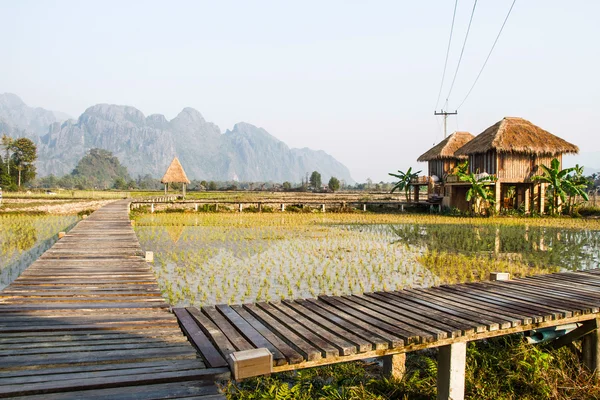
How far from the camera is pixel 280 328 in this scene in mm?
3592

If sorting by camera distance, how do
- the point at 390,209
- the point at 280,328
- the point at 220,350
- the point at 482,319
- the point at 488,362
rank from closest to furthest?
1. the point at 220,350
2. the point at 280,328
3. the point at 482,319
4. the point at 488,362
5. the point at 390,209

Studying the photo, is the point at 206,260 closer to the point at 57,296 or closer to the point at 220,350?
the point at 57,296

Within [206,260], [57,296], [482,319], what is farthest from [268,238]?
[482,319]

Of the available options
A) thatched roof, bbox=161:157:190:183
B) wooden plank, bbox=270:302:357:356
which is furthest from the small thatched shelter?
wooden plank, bbox=270:302:357:356

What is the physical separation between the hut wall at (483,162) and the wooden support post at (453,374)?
2047 cm

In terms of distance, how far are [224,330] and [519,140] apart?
2215 cm

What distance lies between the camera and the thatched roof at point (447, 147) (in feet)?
91.2

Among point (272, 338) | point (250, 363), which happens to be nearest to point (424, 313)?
point (272, 338)

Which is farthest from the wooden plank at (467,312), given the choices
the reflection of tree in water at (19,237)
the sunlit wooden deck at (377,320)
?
the reflection of tree in water at (19,237)

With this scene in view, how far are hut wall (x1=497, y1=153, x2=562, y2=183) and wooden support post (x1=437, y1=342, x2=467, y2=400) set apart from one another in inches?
809

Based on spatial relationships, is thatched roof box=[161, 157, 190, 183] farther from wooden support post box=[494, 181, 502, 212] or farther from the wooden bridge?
the wooden bridge

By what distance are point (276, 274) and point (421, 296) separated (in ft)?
13.7

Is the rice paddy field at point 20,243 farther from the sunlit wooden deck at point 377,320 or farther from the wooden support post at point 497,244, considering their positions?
the wooden support post at point 497,244

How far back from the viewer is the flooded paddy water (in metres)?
7.62
